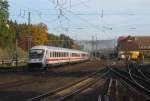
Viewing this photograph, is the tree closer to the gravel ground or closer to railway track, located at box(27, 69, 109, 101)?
the gravel ground

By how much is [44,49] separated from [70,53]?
61.0 feet

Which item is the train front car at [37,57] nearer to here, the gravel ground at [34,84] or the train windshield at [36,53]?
the train windshield at [36,53]

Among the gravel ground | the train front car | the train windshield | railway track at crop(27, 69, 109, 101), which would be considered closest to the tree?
the train windshield

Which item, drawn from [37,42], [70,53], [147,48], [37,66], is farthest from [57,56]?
[147,48]

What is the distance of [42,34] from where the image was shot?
117938 mm

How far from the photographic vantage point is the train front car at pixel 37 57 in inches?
1860

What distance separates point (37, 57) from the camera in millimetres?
47656

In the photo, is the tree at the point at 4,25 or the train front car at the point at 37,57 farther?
the tree at the point at 4,25

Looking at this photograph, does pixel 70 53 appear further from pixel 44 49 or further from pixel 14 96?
pixel 14 96

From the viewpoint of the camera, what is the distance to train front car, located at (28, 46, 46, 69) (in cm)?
4724

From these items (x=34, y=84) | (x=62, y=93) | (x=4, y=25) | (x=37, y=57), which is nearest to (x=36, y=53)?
(x=37, y=57)

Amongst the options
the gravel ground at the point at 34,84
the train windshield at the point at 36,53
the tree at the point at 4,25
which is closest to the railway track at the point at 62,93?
the gravel ground at the point at 34,84

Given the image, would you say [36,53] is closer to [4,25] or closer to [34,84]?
[34,84]

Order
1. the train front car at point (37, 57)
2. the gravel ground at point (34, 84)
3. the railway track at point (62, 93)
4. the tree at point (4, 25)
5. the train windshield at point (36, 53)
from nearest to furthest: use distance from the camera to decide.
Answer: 1. the railway track at point (62, 93)
2. the gravel ground at point (34, 84)
3. the train front car at point (37, 57)
4. the train windshield at point (36, 53)
5. the tree at point (4, 25)
